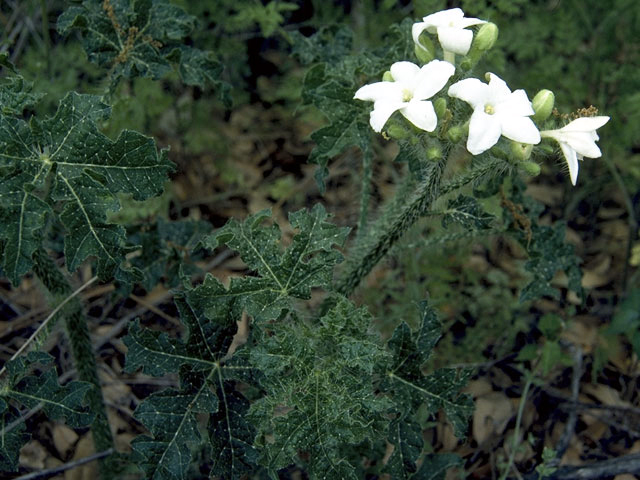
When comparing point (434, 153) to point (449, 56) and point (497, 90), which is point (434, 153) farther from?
point (449, 56)

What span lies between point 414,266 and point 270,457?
153cm

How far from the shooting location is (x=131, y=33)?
93.7 inches

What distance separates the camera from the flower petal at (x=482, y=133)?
1.72 metres

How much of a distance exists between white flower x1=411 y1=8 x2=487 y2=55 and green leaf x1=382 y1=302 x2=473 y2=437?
2.85 ft

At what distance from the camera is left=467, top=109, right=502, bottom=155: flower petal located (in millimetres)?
1724

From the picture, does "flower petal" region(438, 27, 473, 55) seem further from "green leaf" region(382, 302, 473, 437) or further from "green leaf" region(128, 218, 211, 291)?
"green leaf" region(128, 218, 211, 291)

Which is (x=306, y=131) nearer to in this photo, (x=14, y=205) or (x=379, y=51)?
(x=379, y=51)

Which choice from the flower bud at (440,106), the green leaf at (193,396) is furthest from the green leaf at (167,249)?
the flower bud at (440,106)

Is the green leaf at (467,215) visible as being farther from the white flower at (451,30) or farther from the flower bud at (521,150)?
the white flower at (451,30)

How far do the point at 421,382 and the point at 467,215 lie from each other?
0.56 metres

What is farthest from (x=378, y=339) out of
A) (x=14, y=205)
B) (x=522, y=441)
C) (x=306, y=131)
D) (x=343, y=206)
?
(x=306, y=131)

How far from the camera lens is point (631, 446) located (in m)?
2.85

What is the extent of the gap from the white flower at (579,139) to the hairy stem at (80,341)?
1634 millimetres

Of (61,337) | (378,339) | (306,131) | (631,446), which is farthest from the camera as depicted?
(306,131)
